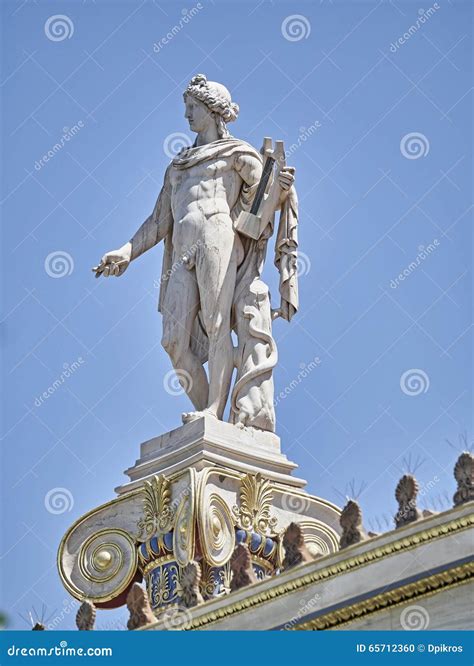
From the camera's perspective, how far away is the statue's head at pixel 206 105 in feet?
79.9

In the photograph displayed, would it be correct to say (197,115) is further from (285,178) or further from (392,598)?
(392,598)

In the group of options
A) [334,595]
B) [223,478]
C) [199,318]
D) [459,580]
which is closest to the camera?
[459,580]

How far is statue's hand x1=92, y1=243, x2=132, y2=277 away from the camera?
79.7 feet

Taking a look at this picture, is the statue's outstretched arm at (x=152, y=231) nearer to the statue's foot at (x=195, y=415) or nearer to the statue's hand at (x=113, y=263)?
the statue's hand at (x=113, y=263)

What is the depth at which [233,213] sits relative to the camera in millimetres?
24141

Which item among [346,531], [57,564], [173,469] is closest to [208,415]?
[173,469]

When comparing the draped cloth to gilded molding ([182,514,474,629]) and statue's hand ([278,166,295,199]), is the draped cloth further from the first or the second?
gilded molding ([182,514,474,629])

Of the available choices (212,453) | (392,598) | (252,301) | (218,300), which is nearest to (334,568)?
(392,598)

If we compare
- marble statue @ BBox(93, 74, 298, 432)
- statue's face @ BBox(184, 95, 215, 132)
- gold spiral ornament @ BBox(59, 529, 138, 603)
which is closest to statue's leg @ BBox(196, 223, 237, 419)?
marble statue @ BBox(93, 74, 298, 432)

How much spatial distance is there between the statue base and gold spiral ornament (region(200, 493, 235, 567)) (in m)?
0.01

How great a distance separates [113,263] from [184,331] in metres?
1.45

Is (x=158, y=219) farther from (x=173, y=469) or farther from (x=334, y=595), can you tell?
(x=334, y=595)

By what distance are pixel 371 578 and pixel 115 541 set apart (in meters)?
5.55

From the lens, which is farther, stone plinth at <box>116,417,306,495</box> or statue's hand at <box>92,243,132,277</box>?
statue's hand at <box>92,243,132,277</box>
